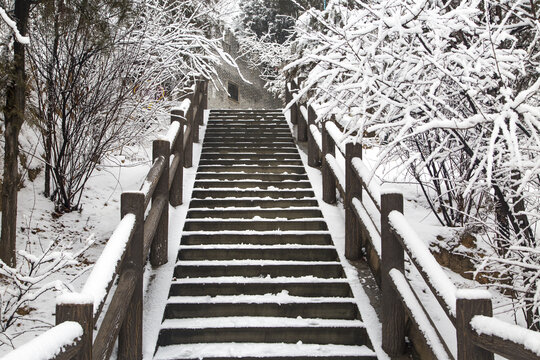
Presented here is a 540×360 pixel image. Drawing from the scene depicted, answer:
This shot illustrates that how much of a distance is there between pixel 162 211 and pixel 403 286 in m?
2.31

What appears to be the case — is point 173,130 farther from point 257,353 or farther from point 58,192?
point 257,353

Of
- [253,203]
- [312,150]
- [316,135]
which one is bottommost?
[253,203]

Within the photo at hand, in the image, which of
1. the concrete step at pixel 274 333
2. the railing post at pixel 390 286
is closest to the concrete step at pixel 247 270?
the concrete step at pixel 274 333

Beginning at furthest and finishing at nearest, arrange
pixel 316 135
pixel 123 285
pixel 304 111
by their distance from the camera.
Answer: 1. pixel 304 111
2. pixel 316 135
3. pixel 123 285

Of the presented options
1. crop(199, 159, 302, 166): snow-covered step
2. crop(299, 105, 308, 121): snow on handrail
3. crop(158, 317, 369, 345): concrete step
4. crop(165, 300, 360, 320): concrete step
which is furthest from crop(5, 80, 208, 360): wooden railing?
crop(299, 105, 308, 121): snow on handrail

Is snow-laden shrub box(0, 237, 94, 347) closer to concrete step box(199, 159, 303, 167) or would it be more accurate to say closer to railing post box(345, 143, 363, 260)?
railing post box(345, 143, 363, 260)

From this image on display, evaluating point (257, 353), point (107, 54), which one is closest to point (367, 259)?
point (257, 353)

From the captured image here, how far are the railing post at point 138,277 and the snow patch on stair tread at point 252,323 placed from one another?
1.48ft

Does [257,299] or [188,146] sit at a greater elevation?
[188,146]

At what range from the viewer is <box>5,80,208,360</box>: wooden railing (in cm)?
189

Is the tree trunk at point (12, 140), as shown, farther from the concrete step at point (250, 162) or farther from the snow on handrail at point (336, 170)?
the concrete step at point (250, 162)

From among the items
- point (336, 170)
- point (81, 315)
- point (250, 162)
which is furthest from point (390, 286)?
point (250, 162)

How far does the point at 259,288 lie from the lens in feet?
14.2

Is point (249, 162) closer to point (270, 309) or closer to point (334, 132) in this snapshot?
point (334, 132)
